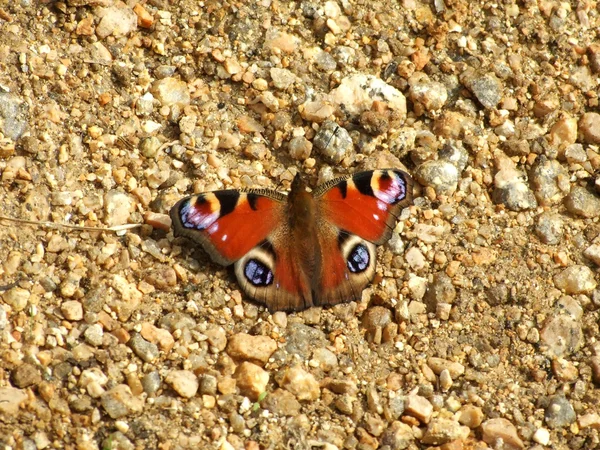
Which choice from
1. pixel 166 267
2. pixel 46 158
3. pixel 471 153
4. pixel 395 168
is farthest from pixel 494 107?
pixel 46 158

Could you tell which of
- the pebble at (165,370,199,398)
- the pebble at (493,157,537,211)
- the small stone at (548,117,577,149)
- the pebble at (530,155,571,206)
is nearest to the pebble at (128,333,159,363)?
the pebble at (165,370,199,398)

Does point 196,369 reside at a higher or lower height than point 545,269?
lower

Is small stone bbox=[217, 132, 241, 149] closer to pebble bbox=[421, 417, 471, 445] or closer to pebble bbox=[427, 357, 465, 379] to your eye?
pebble bbox=[427, 357, 465, 379]

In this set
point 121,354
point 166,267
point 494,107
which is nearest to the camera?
point 121,354

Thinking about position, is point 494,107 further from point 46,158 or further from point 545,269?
point 46,158

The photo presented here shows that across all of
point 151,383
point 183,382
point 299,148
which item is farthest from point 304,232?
point 151,383
